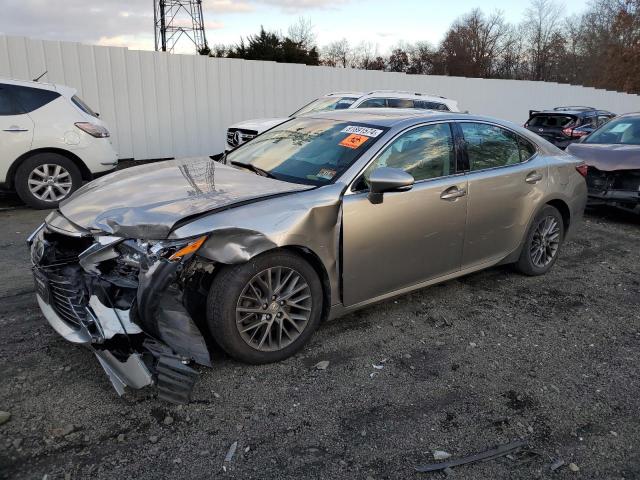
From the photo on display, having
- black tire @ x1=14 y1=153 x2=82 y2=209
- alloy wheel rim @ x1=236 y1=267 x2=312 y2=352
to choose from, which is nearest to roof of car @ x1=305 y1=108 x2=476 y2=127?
alloy wheel rim @ x1=236 y1=267 x2=312 y2=352

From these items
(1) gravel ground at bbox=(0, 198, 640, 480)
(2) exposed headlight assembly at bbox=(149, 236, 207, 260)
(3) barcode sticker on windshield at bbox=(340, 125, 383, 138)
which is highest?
(3) barcode sticker on windshield at bbox=(340, 125, 383, 138)

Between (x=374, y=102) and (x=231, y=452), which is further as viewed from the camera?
(x=374, y=102)

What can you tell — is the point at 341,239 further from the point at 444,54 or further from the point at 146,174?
the point at 444,54

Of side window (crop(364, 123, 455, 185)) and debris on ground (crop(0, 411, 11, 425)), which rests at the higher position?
side window (crop(364, 123, 455, 185))

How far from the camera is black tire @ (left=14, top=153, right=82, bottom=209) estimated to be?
281 inches

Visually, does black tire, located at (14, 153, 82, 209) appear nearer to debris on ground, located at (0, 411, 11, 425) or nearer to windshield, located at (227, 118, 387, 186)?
windshield, located at (227, 118, 387, 186)

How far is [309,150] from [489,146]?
5.49 ft

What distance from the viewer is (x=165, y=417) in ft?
9.18

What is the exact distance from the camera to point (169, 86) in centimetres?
1173

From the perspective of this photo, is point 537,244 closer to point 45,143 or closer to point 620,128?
point 620,128

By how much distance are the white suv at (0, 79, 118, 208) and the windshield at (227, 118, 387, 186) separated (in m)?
3.87

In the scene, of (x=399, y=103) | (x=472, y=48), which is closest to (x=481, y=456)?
(x=399, y=103)

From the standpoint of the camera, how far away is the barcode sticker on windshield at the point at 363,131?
12.7 ft

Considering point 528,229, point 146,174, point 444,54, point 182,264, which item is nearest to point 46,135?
point 146,174
